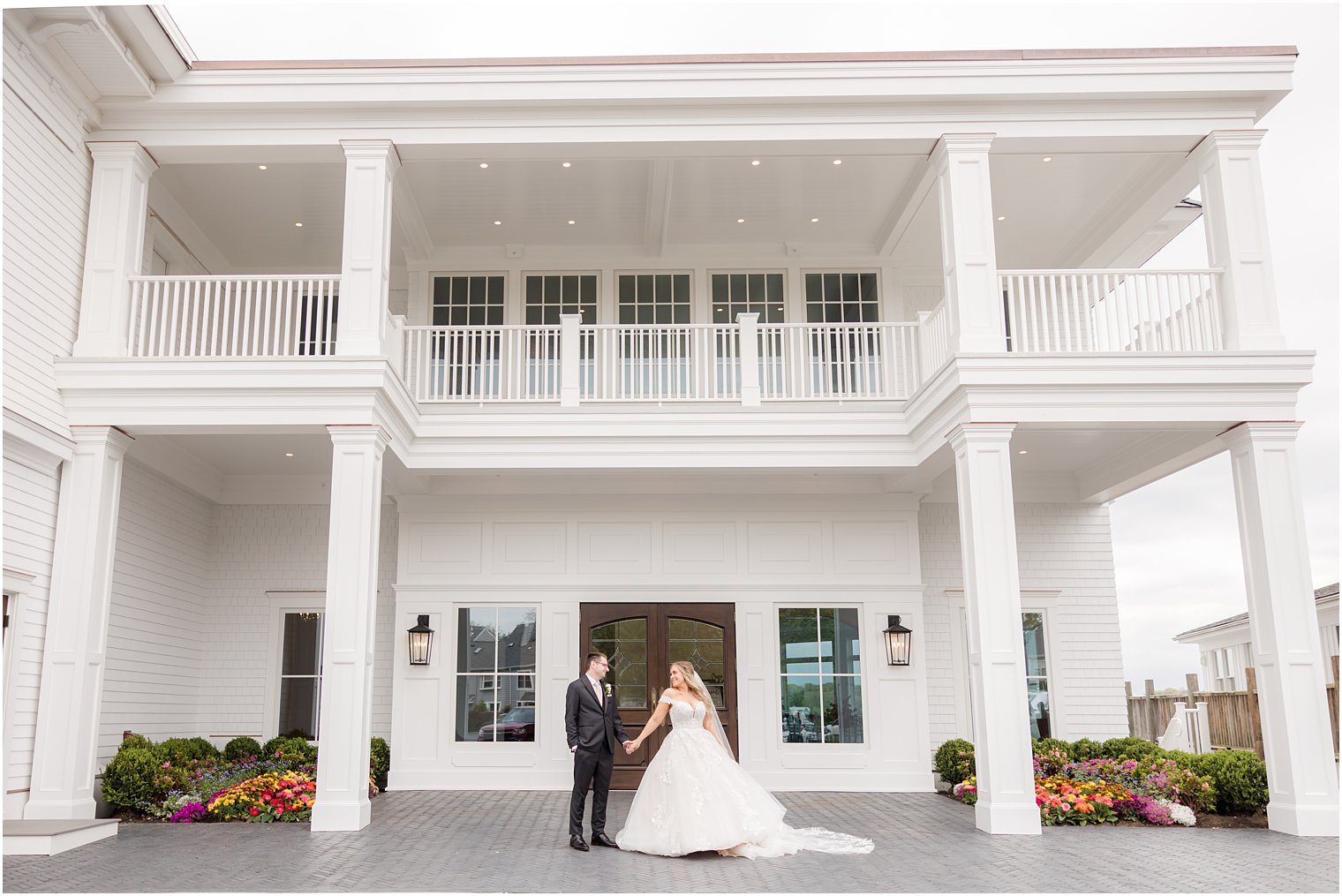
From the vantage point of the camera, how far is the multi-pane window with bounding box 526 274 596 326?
15125mm

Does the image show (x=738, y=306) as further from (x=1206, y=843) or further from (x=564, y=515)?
(x=1206, y=843)

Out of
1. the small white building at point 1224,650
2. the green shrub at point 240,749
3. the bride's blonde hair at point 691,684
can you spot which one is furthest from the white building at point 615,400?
the small white building at point 1224,650

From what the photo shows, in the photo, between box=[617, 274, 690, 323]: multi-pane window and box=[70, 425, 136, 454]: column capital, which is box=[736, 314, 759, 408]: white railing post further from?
box=[70, 425, 136, 454]: column capital

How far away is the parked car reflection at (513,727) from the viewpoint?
1374 centimetres

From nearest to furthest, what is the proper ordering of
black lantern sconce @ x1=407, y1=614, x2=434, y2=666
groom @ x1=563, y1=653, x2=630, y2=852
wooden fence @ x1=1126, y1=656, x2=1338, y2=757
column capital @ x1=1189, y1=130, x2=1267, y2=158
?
1. groom @ x1=563, y1=653, x2=630, y2=852
2. column capital @ x1=1189, y1=130, x2=1267, y2=158
3. black lantern sconce @ x1=407, y1=614, x2=434, y2=666
4. wooden fence @ x1=1126, y1=656, x2=1338, y2=757

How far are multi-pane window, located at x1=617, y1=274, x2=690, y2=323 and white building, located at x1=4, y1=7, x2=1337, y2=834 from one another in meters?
0.06

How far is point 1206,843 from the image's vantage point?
9.09 m

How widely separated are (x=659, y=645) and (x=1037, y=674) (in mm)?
5485

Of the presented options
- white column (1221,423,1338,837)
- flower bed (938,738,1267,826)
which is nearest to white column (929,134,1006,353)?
white column (1221,423,1338,837)

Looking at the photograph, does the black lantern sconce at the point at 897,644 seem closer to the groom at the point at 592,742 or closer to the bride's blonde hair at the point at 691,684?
the bride's blonde hair at the point at 691,684

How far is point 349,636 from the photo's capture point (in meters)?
Answer: 9.88

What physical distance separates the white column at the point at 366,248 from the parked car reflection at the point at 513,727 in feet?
18.1

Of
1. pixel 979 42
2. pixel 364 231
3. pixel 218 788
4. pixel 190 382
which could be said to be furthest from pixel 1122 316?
pixel 218 788

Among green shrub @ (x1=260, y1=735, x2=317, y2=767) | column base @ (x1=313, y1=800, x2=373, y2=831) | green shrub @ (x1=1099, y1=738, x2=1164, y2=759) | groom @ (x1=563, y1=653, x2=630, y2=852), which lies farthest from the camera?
green shrub @ (x1=260, y1=735, x2=317, y2=767)
